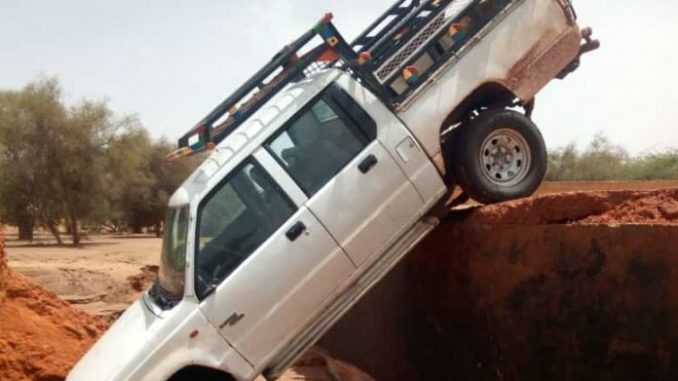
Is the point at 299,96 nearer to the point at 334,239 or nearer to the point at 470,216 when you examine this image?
the point at 334,239

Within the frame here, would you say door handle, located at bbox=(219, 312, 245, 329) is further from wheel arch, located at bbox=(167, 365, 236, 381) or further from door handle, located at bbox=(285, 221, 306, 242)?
door handle, located at bbox=(285, 221, 306, 242)

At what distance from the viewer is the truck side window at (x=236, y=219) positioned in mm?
6367

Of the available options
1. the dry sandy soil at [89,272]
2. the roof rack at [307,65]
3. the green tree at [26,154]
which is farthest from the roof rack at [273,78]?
the green tree at [26,154]

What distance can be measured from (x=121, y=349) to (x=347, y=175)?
7.26 feet

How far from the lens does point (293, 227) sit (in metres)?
6.48

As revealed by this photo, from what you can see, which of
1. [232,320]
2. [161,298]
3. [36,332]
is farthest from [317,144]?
[36,332]

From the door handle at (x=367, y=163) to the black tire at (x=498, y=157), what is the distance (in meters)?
0.97

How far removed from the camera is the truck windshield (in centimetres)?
639

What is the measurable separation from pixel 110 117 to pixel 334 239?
3243 centimetres

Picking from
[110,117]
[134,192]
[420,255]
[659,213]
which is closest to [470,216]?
[420,255]

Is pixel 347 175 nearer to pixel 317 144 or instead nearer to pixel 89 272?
pixel 317 144

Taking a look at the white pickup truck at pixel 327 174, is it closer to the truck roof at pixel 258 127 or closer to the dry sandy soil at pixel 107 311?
the truck roof at pixel 258 127

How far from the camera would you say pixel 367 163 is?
268 inches

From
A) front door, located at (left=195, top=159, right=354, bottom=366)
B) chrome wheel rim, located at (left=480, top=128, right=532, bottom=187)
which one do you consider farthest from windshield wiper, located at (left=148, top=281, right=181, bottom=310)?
chrome wheel rim, located at (left=480, top=128, right=532, bottom=187)
